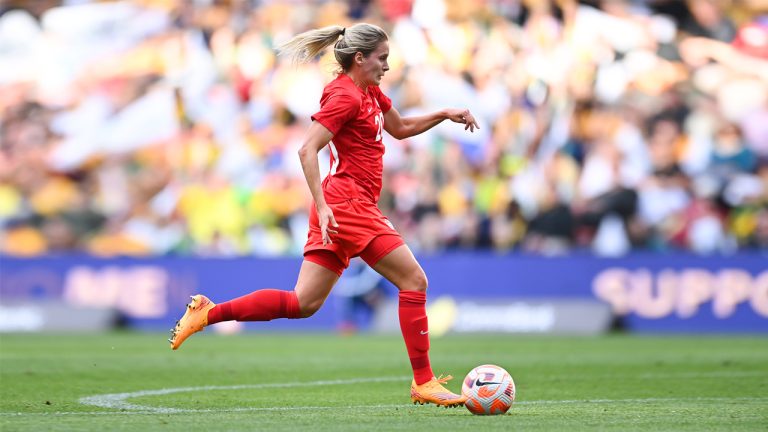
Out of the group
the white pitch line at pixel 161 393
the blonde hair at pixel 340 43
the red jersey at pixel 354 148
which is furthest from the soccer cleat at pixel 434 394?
the blonde hair at pixel 340 43

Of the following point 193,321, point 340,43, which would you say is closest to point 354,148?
point 340,43

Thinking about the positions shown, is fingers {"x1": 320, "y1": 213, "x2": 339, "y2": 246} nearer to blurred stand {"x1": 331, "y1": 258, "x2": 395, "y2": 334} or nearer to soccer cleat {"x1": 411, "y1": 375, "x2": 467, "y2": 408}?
soccer cleat {"x1": 411, "y1": 375, "x2": 467, "y2": 408}

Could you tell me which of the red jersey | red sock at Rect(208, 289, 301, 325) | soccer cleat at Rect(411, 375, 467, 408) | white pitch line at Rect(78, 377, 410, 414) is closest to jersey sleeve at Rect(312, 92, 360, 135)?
the red jersey

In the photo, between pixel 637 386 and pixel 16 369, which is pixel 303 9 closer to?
pixel 16 369

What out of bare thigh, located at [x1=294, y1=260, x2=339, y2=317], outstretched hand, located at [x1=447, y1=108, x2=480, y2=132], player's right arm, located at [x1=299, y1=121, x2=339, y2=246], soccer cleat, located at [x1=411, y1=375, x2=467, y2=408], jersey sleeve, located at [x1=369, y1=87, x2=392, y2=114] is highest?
jersey sleeve, located at [x1=369, y1=87, x2=392, y2=114]

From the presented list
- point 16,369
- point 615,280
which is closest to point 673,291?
point 615,280

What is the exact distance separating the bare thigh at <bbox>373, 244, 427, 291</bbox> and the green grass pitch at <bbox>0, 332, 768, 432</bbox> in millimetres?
660

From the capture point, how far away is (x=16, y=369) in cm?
1004

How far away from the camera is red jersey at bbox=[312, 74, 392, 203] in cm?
670

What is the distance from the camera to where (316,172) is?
643 cm

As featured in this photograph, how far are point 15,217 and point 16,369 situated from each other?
10.2 m

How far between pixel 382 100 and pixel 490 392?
1.84 m

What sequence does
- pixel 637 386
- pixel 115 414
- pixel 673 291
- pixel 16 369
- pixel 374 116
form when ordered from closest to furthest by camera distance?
pixel 115 414, pixel 374 116, pixel 637 386, pixel 16 369, pixel 673 291

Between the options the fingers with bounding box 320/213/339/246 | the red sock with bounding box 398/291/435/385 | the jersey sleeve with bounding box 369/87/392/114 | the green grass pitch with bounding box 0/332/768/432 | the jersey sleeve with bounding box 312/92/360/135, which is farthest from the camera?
the jersey sleeve with bounding box 369/87/392/114
